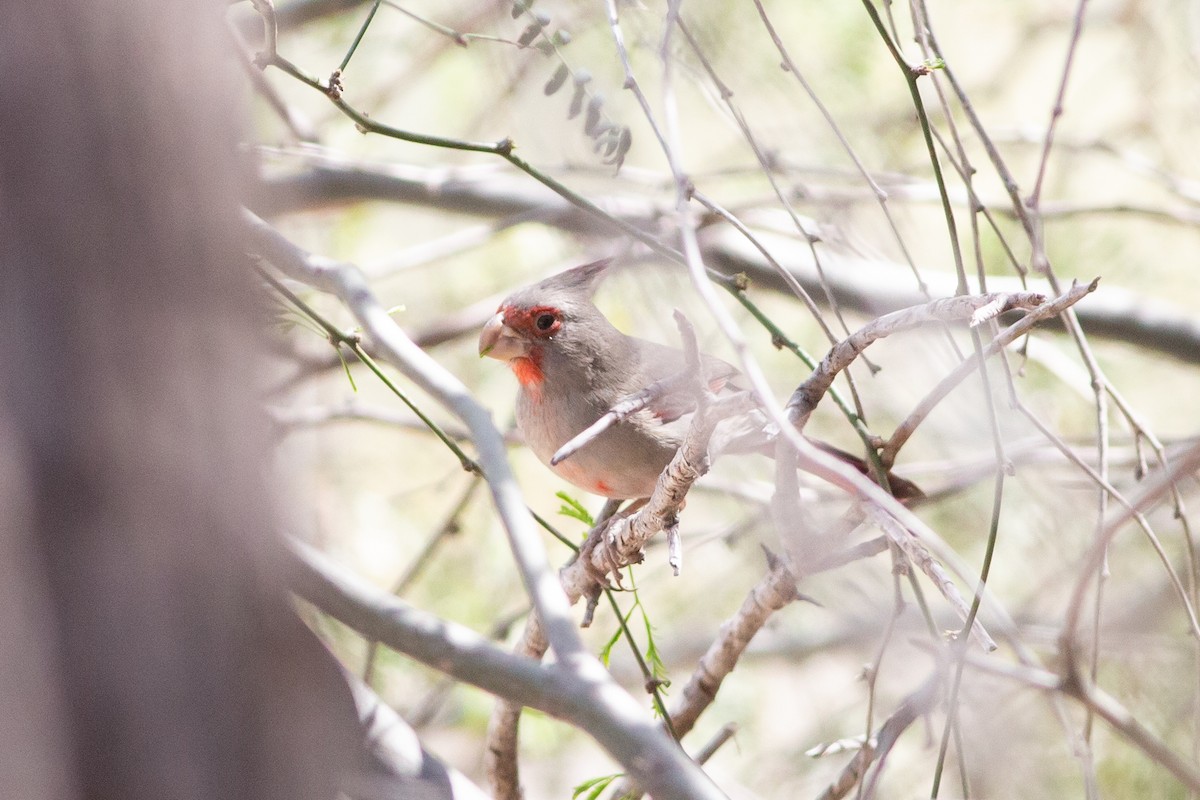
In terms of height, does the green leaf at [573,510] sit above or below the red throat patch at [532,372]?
below

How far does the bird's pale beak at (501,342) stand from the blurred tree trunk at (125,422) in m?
1.99

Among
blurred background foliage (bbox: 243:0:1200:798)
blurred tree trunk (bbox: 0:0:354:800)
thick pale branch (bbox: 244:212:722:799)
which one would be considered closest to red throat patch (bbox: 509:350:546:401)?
blurred background foliage (bbox: 243:0:1200:798)

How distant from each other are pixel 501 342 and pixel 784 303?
234 centimetres

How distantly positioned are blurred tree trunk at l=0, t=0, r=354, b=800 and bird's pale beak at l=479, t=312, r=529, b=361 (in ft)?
6.54

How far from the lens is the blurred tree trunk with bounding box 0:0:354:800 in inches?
46.0

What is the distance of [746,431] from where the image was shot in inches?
73.5

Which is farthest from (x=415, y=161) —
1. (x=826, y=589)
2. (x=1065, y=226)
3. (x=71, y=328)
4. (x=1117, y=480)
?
(x=71, y=328)

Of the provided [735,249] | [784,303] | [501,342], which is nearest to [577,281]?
[501,342]

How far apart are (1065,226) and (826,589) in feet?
12.0

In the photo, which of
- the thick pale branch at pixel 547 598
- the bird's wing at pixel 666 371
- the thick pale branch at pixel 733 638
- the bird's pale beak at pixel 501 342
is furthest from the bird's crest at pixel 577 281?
the thick pale branch at pixel 547 598

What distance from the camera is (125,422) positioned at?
47.6 inches

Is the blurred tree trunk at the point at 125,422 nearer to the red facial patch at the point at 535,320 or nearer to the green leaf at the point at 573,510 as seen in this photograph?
the green leaf at the point at 573,510

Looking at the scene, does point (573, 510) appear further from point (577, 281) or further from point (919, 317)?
point (919, 317)

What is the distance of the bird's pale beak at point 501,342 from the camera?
3283 mm
